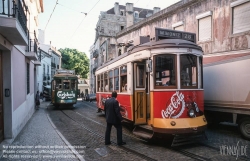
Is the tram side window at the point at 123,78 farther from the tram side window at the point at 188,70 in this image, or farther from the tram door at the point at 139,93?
the tram side window at the point at 188,70

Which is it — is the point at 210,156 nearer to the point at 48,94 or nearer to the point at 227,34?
the point at 227,34

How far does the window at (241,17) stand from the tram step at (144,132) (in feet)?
27.8

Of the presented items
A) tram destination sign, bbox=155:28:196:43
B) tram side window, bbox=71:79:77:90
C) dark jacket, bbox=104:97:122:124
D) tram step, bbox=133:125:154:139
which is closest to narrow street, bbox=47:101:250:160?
tram step, bbox=133:125:154:139

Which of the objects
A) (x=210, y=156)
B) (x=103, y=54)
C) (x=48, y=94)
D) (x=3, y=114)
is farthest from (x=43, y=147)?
(x=103, y=54)

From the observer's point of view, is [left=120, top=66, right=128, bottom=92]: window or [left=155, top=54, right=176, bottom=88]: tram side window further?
[left=120, top=66, right=128, bottom=92]: window

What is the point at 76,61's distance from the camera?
5394 cm

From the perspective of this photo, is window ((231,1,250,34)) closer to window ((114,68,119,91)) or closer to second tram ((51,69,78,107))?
window ((114,68,119,91))

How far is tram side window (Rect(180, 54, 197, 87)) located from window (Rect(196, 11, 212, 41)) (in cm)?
779

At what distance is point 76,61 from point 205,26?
1724 inches

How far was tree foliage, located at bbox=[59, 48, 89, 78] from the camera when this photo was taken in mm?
53719

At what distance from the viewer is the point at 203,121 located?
6.75 meters

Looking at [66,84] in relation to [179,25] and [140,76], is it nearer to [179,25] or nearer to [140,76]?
[179,25]

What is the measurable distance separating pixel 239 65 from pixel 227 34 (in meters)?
5.60

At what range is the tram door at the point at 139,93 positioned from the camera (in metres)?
7.76
